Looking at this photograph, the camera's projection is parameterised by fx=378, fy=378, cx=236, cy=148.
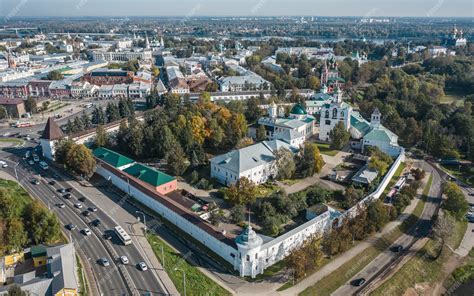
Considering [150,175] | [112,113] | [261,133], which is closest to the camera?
[150,175]

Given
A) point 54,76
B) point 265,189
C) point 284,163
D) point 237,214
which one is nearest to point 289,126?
point 284,163

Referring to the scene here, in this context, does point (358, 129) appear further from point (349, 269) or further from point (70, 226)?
point (70, 226)

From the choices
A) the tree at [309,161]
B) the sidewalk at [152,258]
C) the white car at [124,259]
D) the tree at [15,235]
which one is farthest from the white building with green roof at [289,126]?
the tree at [15,235]

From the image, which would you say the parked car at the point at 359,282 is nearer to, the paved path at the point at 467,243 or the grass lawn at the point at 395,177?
the paved path at the point at 467,243

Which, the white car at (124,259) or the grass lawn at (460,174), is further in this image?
the grass lawn at (460,174)

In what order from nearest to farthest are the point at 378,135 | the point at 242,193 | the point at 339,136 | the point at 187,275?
the point at 187,275, the point at 242,193, the point at 339,136, the point at 378,135

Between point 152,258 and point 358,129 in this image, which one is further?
point 358,129

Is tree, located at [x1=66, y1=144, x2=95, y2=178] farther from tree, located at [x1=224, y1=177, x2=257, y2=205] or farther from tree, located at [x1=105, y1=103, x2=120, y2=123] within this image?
tree, located at [x1=105, y1=103, x2=120, y2=123]
